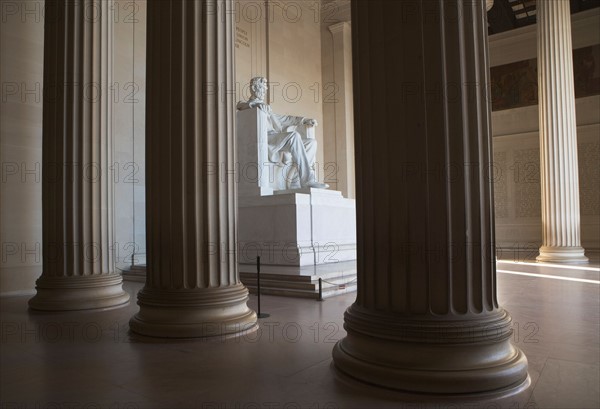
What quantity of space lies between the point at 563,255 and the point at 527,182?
6.57 m

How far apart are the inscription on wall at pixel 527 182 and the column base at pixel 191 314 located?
16.5 m

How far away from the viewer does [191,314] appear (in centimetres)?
447

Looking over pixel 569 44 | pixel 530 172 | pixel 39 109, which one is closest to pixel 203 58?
pixel 39 109

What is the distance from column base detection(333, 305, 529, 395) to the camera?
9.17ft

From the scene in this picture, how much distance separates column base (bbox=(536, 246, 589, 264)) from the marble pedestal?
5917 millimetres

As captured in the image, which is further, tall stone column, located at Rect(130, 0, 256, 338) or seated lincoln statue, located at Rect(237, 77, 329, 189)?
seated lincoln statue, located at Rect(237, 77, 329, 189)

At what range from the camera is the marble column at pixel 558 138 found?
43.0 ft

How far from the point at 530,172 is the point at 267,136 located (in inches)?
485

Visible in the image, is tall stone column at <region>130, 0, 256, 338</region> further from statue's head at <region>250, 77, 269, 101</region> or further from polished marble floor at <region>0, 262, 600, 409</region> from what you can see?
statue's head at <region>250, 77, 269, 101</region>

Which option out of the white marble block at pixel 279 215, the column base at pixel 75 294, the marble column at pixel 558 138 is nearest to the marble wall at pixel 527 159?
the marble column at pixel 558 138

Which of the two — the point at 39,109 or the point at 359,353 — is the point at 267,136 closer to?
the point at 39,109

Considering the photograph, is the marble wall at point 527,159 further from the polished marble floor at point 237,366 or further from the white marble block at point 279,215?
the polished marble floor at point 237,366

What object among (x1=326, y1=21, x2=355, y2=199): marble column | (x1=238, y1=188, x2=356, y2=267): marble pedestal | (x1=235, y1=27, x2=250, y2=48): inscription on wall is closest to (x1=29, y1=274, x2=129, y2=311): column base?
(x1=238, y1=188, x2=356, y2=267): marble pedestal

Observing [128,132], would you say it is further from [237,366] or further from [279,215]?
[237,366]
